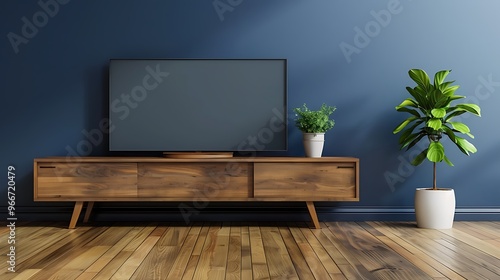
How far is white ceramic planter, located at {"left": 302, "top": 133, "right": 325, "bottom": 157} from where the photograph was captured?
3910 millimetres

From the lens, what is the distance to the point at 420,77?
152 inches

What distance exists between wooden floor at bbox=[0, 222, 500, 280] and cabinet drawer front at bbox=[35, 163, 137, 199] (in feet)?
0.87

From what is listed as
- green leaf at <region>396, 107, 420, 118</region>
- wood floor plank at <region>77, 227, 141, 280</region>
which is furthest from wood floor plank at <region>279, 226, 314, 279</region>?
green leaf at <region>396, 107, 420, 118</region>

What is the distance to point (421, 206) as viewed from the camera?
3.86 metres

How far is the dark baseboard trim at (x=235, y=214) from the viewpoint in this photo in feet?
13.6

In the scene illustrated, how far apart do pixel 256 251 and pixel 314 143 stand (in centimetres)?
114

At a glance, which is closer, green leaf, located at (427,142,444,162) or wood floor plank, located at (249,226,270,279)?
wood floor plank, located at (249,226,270,279)

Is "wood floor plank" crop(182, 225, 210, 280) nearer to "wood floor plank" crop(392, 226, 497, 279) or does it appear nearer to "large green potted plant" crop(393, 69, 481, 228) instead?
"wood floor plank" crop(392, 226, 497, 279)

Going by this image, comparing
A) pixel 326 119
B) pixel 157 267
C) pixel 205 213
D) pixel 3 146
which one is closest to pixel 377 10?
pixel 326 119

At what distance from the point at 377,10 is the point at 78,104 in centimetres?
235

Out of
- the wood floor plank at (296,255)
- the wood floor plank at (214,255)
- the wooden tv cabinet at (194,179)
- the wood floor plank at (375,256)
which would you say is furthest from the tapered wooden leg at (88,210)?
Answer: the wood floor plank at (375,256)

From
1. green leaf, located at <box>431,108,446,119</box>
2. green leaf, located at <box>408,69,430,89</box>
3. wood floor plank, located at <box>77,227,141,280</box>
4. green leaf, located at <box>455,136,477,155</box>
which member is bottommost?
wood floor plank, located at <box>77,227,141,280</box>

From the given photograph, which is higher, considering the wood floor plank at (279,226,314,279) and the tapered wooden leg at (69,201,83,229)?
A: the tapered wooden leg at (69,201,83,229)

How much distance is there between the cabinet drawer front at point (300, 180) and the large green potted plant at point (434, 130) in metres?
0.49
